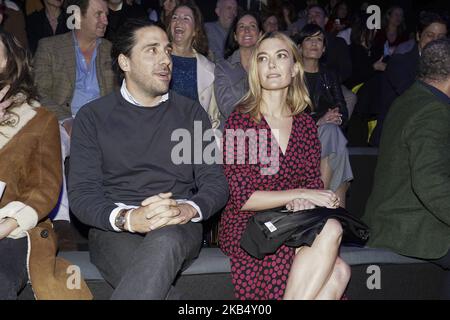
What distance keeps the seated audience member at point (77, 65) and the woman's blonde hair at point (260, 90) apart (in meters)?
1.32

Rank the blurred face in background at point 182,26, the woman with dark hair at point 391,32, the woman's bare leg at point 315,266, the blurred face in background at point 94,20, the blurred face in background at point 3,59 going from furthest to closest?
the woman with dark hair at point 391,32, the blurred face in background at point 182,26, the blurred face in background at point 94,20, the blurred face in background at point 3,59, the woman's bare leg at point 315,266

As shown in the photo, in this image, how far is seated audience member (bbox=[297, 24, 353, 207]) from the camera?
443cm

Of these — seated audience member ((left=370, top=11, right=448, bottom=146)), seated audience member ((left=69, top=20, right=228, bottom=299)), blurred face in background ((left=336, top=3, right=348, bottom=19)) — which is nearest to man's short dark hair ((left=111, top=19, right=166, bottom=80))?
seated audience member ((left=69, top=20, right=228, bottom=299))

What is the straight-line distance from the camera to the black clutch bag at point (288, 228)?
9.11ft

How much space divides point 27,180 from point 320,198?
131 centimetres

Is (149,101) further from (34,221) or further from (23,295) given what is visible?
(23,295)

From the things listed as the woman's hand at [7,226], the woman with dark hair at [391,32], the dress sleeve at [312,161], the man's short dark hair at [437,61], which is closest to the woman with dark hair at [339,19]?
the woman with dark hair at [391,32]

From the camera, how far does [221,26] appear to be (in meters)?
5.64

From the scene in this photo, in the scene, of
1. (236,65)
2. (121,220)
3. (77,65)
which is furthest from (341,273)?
(77,65)

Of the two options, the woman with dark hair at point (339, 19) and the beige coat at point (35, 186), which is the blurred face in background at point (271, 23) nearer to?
the woman with dark hair at point (339, 19)

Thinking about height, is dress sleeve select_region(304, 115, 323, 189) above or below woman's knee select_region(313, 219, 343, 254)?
above

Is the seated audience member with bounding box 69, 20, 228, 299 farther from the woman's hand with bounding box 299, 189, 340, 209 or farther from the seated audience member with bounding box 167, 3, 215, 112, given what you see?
the seated audience member with bounding box 167, 3, 215, 112

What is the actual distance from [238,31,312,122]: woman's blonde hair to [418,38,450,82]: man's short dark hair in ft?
2.01
